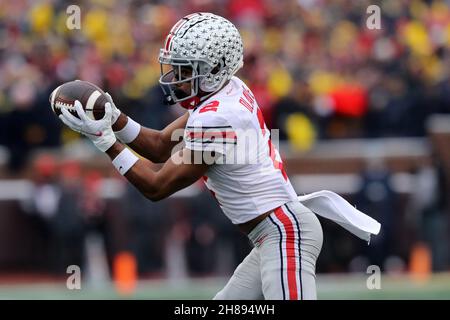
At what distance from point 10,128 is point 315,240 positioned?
7913mm

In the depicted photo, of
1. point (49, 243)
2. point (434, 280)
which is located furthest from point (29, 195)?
point (434, 280)

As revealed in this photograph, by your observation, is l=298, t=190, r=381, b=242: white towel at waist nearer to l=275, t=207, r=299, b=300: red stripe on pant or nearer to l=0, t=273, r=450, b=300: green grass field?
l=275, t=207, r=299, b=300: red stripe on pant

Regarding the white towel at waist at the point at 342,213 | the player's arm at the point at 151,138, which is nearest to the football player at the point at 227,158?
the white towel at waist at the point at 342,213

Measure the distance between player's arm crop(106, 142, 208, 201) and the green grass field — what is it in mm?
4311

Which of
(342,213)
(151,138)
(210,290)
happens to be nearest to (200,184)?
(210,290)

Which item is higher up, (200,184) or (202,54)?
(200,184)

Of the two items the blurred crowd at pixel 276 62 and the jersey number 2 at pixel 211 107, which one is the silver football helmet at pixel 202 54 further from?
the blurred crowd at pixel 276 62

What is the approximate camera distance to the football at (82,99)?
5879 millimetres

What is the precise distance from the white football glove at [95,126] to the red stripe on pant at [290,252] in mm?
926

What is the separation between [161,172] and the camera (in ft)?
18.9

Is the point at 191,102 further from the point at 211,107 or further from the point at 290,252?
the point at 290,252

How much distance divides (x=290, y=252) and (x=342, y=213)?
46cm

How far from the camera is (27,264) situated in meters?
13.5

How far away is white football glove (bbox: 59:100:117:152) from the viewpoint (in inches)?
227
